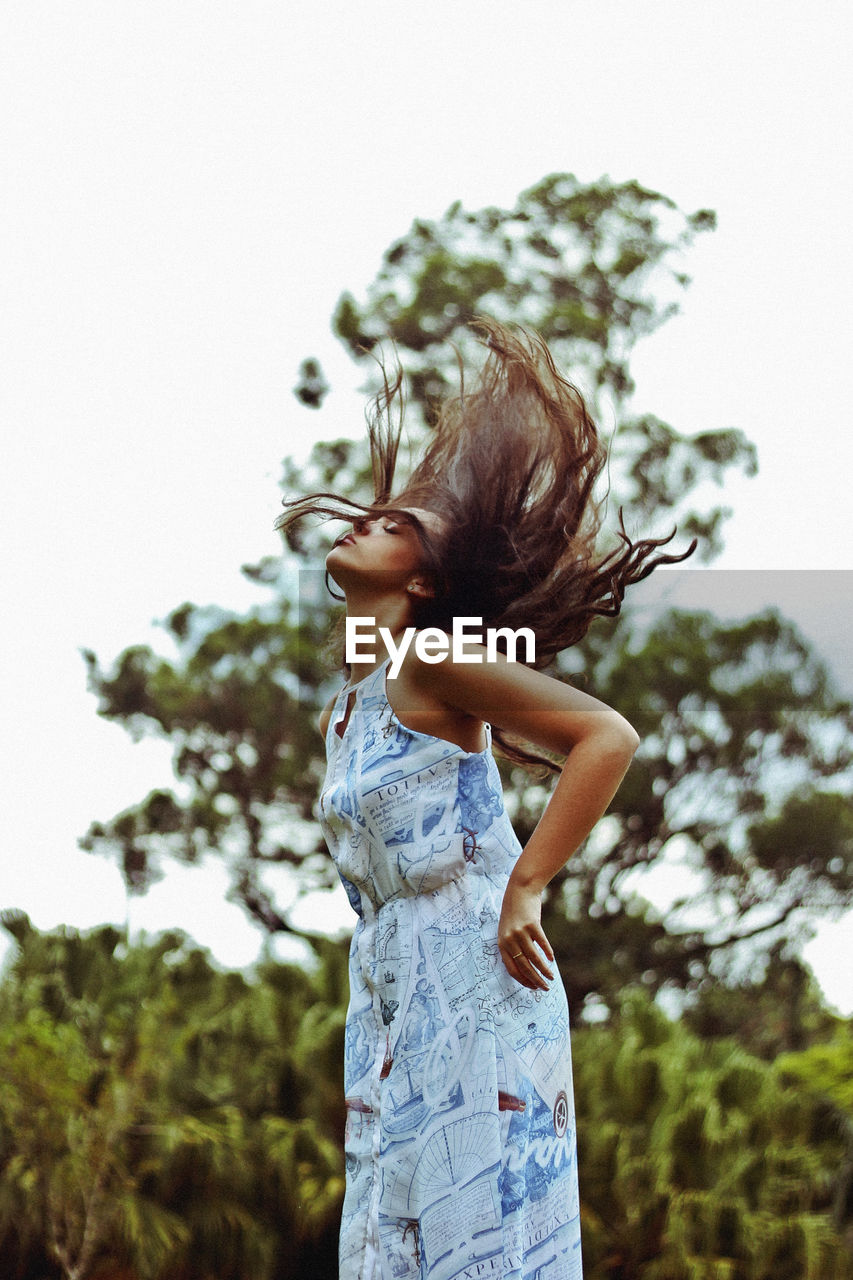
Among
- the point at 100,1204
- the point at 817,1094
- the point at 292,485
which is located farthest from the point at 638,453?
the point at 100,1204

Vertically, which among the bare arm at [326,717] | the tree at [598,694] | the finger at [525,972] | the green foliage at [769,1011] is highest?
the tree at [598,694]

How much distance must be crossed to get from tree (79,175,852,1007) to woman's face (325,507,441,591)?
7.89 metres

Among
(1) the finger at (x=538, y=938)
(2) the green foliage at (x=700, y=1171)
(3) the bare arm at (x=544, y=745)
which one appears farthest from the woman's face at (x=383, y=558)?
(2) the green foliage at (x=700, y=1171)

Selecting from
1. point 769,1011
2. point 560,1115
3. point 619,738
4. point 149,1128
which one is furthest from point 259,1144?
point 619,738

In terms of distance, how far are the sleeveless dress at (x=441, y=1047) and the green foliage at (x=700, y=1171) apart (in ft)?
21.6

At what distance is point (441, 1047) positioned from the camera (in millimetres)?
1855

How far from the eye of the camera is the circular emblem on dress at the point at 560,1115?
74.8 inches

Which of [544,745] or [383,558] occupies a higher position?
[383,558]

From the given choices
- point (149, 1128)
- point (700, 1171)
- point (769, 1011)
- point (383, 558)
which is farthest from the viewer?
point (769, 1011)

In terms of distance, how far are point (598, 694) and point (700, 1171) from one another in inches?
144

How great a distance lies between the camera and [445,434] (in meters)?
2.35
